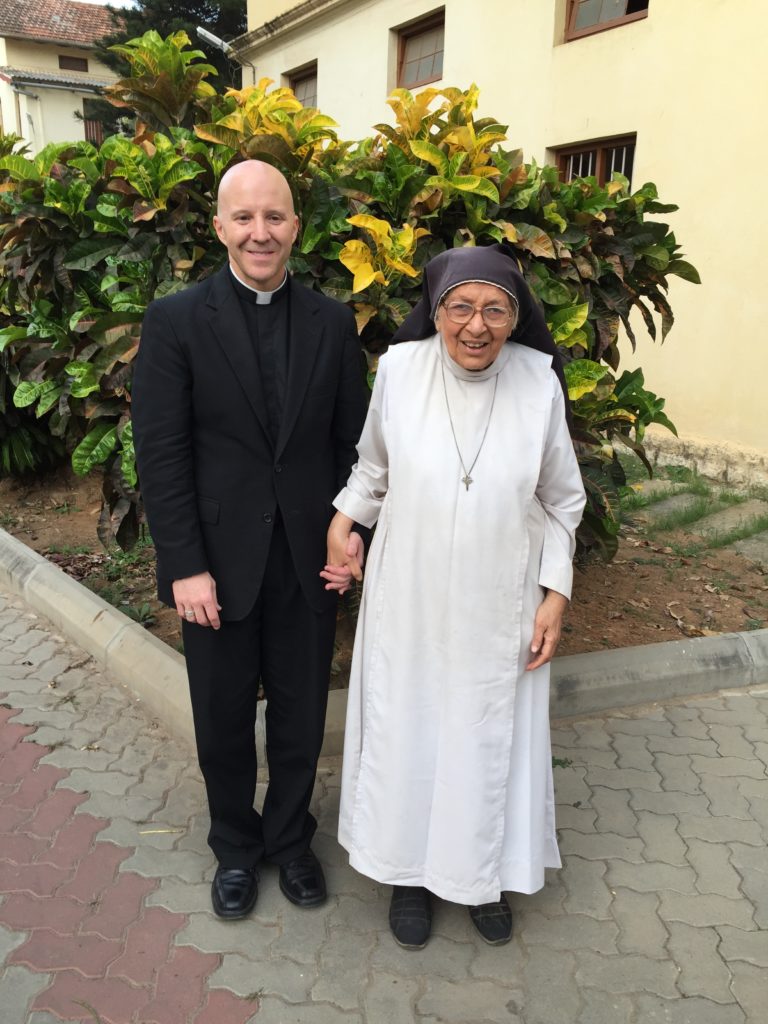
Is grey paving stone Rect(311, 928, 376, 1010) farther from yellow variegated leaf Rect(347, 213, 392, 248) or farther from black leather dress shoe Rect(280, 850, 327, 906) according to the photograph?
yellow variegated leaf Rect(347, 213, 392, 248)

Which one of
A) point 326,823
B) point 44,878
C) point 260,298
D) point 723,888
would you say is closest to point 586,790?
point 723,888

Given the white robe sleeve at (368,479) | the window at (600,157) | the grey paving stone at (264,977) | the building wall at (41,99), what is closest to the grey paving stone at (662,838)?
the grey paving stone at (264,977)

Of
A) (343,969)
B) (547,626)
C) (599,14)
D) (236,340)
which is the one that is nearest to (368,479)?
(236,340)

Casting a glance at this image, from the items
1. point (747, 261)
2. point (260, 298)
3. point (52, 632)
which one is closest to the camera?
point (260, 298)

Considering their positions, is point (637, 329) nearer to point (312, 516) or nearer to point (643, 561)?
point (643, 561)

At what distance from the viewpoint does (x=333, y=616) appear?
102 inches

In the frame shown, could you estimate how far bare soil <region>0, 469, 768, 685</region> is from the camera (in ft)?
14.4

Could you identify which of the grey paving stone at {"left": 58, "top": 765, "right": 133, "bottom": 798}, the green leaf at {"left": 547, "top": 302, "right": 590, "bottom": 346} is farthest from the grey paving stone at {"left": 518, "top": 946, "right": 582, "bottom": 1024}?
the green leaf at {"left": 547, "top": 302, "right": 590, "bottom": 346}

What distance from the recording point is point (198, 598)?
2303mm

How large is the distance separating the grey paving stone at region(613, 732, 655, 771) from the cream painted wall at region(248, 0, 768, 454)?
468 cm

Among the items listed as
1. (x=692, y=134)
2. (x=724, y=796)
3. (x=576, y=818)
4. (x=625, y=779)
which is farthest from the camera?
(x=692, y=134)

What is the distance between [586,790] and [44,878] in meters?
1.97

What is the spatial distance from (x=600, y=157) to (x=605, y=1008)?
28.0 ft

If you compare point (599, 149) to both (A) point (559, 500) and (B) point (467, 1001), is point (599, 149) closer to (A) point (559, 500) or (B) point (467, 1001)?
(A) point (559, 500)
